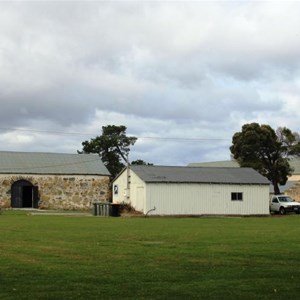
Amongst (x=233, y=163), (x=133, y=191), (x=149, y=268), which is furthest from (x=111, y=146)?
(x=149, y=268)

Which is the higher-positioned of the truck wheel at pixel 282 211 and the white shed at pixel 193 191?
the white shed at pixel 193 191

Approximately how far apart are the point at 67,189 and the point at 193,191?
1492cm

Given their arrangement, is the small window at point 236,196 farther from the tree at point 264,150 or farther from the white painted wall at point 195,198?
the tree at point 264,150

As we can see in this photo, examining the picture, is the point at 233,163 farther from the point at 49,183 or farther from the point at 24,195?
the point at 24,195

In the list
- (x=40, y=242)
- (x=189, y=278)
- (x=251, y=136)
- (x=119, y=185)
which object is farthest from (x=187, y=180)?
(x=189, y=278)

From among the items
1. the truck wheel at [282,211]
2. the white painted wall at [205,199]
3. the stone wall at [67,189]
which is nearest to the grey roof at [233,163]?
the truck wheel at [282,211]

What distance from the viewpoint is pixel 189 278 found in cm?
1155

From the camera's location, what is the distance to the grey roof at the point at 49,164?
55.2 meters

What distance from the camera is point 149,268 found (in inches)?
504

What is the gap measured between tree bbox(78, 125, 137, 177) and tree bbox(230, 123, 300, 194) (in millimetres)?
22870

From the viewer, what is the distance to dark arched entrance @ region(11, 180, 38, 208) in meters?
54.3

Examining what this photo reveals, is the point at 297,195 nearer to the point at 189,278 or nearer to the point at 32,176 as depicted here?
the point at 32,176

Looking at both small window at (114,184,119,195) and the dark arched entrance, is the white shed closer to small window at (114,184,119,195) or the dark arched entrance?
small window at (114,184,119,195)

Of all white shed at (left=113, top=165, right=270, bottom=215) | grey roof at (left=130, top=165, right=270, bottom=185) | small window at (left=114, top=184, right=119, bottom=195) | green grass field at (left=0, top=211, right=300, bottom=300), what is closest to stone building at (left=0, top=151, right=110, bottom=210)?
small window at (left=114, top=184, right=119, bottom=195)
